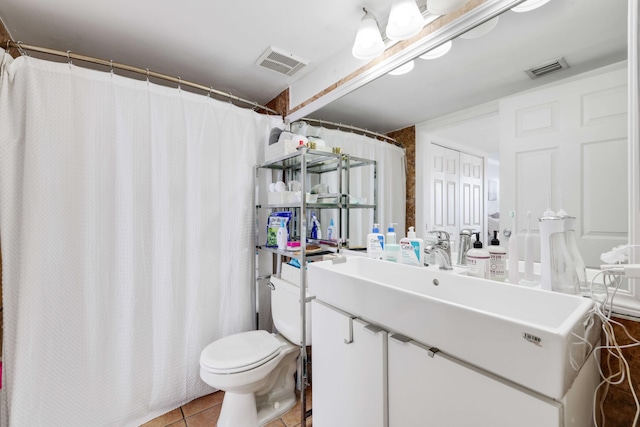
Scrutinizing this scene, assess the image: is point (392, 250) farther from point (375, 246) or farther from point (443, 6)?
point (443, 6)

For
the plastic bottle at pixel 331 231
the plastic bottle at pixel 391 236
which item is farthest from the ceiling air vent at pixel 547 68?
the plastic bottle at pixel 331 231

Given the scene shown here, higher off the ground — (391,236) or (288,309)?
(391,236)

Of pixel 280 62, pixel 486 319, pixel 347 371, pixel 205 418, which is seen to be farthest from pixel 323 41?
pixel 205 418

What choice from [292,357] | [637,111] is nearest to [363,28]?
[637,111]

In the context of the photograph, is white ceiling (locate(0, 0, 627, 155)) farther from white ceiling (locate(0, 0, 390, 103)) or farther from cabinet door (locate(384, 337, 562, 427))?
cabinet door (locate(384, 337, 562, 427))

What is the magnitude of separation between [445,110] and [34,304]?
2186 millimetres

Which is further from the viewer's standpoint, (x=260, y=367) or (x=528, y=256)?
(x=260, y=367)

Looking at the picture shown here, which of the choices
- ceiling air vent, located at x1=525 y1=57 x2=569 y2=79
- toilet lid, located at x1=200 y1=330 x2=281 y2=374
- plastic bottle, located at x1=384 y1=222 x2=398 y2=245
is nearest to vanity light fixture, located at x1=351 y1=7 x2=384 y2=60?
ceiling air vent, located at x1=525 y1=57 x2=569 y2=79

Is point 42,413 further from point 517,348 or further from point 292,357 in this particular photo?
point 517,348

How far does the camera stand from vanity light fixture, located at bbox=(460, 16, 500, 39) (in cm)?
101

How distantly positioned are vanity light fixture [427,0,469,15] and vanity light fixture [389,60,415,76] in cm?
26

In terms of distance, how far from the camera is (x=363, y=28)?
128cm

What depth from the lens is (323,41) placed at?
1.51 metres

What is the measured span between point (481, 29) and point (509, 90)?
0.89ft
